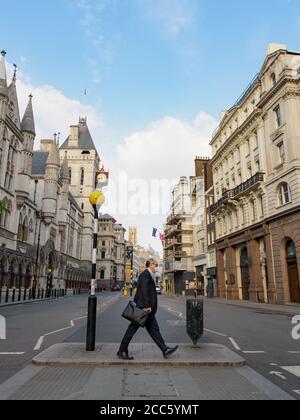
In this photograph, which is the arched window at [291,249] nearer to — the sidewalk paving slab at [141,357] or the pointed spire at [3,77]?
the sidewalk paving slab at [141,357]

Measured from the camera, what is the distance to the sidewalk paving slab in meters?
6.07

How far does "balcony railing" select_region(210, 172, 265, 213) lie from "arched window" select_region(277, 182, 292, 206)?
8.27 feet

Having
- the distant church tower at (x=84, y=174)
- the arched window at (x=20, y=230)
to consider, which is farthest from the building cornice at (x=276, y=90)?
the distant church tower at (x=84, y=174)

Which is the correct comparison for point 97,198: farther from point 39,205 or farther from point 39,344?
point 39,205

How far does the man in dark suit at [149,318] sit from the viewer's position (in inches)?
251

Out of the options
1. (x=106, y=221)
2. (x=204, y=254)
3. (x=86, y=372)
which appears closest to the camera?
(x=86, y=372)

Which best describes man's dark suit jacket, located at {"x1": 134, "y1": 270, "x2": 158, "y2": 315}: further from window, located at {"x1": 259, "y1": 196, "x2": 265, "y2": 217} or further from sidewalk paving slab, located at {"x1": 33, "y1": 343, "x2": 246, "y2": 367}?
window, located at {"x1": 259, "y1": 196, "x2": 265, "y2": 217}

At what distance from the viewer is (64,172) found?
66188 millimetres

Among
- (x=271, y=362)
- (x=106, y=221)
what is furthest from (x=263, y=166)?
(x=106, y=221)

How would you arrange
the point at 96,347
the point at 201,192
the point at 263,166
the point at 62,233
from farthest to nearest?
1. the point at 62,233
2. the point at 201,192
3. the point at 263,166
4. the point at 96,347

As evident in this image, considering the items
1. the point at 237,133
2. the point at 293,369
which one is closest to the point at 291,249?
the point at 237,133

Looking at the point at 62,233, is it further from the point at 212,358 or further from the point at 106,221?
the point at 212,358

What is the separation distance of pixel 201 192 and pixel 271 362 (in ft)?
156

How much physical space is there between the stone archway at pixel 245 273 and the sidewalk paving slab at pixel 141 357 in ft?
87.6
